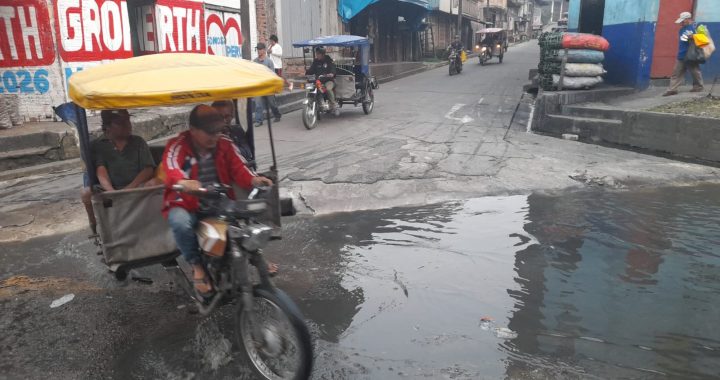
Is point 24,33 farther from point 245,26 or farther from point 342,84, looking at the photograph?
point 342,84

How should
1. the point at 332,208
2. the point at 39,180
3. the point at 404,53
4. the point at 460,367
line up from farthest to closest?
the point at 404,53
the point at 39,180
the point at 332,208
the point at 460,367

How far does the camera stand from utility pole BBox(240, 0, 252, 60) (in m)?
13.5

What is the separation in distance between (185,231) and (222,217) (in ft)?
0.92

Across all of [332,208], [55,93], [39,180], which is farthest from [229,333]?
[55,93]

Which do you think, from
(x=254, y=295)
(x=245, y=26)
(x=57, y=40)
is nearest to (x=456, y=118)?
(x=245, y=26)

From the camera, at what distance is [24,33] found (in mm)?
8742

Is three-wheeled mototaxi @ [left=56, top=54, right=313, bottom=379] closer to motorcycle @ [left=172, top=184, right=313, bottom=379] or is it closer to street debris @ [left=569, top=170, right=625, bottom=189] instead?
motorcycle @ [left=172, top=184, right=313, bottom=379]

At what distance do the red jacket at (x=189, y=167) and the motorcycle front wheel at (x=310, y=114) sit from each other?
731 centimetres

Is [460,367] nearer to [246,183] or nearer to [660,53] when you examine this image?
[246,183]

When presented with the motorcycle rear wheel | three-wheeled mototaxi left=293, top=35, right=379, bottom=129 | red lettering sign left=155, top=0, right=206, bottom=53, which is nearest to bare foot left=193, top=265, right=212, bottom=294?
three-wheeled mototaxi left=293, top=35, right=379, bottom=129

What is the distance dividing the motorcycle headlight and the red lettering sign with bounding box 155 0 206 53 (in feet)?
33.2

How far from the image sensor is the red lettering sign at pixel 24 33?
338 inches

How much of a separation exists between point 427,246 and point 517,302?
51.0 inches

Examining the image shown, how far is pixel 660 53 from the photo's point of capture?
1224 centimetres
